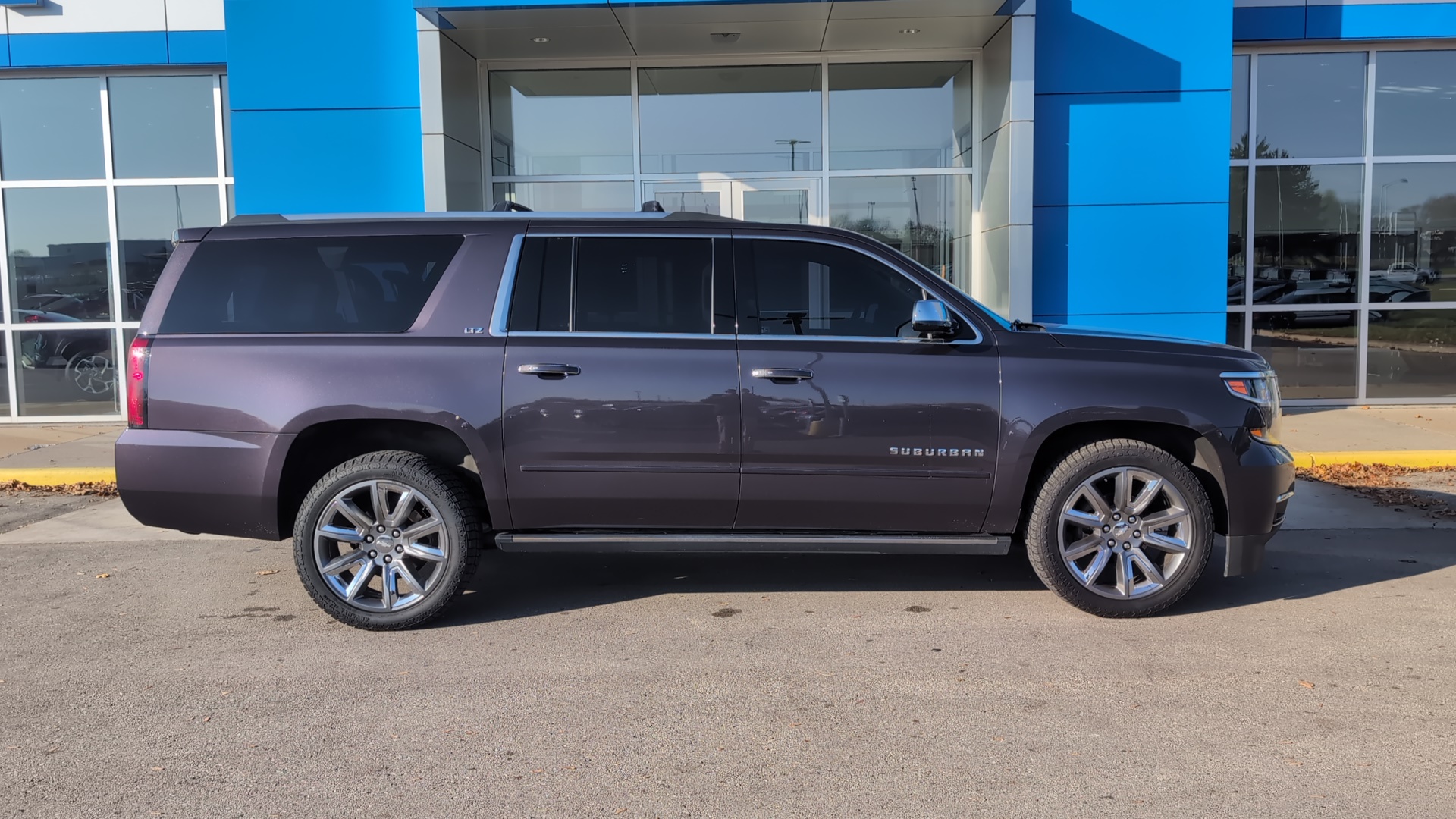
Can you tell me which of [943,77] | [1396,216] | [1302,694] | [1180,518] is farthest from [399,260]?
[1396,216]

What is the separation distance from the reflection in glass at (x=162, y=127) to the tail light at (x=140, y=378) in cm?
839

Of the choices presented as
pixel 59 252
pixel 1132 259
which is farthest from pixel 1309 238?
pixel 59 252

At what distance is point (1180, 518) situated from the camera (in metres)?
5.07

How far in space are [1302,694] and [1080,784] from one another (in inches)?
51.9

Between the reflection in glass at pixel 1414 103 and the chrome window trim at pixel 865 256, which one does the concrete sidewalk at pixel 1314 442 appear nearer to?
the reflection in glass at pixel 1414 103

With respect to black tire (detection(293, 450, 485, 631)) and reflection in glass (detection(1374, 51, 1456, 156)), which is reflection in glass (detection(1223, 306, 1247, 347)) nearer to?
reflection in glass (detection(1374, 51, 1456, 156))

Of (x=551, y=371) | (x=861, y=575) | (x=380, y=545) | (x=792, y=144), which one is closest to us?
(x=551, y=371)

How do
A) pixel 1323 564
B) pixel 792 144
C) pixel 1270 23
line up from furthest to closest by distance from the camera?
pixel 792 144, pixel 1270 23, pixel 1323 564

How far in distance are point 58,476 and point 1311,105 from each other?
43.5 feet

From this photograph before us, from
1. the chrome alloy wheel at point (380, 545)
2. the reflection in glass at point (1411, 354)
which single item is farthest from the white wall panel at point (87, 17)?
the reflection in glass at point (1411, 354)

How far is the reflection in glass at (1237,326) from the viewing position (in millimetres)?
12523

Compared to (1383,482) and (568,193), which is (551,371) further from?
(568,193)

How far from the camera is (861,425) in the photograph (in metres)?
4.99

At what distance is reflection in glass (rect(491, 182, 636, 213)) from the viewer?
12141 mm
